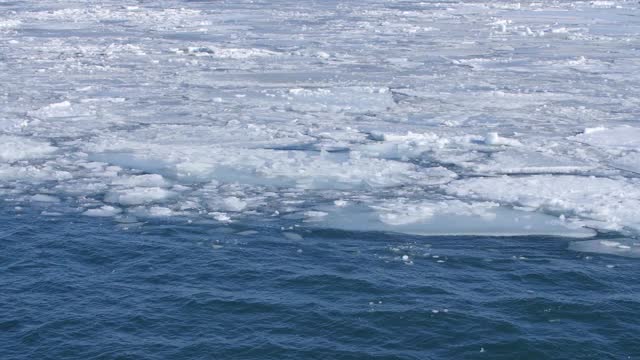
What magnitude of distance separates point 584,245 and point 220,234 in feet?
15.2

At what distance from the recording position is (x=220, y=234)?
1165cm

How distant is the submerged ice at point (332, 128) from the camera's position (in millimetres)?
12633

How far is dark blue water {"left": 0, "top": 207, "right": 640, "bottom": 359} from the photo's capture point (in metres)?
8.78

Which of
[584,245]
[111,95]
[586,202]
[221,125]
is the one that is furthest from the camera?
[111,95]

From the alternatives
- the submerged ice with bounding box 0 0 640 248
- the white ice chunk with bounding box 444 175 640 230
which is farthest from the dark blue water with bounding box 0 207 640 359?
the white ice chunk with bounding box 444 175 640 230

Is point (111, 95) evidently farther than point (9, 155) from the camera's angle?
Yes

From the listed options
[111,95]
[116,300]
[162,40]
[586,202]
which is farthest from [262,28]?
[116,300]

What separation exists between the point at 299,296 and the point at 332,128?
312 inches

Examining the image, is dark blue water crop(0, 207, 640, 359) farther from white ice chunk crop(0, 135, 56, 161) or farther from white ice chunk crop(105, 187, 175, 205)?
white ice chunk crop(0, 135, 56, 161)

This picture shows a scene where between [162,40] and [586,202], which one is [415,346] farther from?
[162,40]

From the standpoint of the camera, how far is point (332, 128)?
17.4m

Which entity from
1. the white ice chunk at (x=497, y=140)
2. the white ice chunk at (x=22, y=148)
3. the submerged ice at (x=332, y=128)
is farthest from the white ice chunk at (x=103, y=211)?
the white ice chunk at (x=497, y=140)

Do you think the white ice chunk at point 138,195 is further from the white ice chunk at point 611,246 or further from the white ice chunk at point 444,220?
the white ice chunk at point 611,246

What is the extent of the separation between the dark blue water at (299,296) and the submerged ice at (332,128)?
734mm
